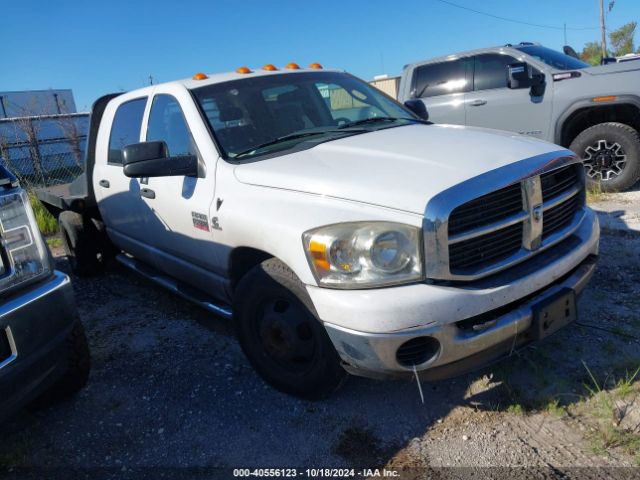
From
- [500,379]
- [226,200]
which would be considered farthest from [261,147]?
[500,379]

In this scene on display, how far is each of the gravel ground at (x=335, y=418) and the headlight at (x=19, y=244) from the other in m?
1.05

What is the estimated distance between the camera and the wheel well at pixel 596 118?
6238mm

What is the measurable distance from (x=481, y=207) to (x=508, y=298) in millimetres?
426

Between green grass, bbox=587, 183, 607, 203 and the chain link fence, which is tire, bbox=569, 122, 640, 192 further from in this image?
the chain link fence

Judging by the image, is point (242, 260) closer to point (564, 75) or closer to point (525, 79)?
point (525, 79)

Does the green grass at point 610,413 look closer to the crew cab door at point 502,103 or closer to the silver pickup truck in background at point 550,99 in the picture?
the silver pickup truck in background at point 550,99

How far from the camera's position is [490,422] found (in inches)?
101

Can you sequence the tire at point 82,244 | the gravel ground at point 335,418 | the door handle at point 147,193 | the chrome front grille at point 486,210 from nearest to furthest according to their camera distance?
the chrome front grille at point 486,210 → the gravel ground at point 335,418 → the door handle at point 147,193 → the tire at point 82,244

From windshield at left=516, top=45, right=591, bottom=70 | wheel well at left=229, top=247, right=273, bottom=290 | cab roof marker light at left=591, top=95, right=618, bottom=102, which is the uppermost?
windshield at left=516, top=45, right=591, bottom=70

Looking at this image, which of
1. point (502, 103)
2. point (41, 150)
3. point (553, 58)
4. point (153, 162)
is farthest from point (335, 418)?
point (41, 150)

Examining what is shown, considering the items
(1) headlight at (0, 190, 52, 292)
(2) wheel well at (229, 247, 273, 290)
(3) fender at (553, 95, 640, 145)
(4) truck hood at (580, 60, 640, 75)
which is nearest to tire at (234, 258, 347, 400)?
(2) wheel well at (229, 247, 273, 290)

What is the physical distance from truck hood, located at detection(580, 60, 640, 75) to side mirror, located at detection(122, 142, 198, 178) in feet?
17.8

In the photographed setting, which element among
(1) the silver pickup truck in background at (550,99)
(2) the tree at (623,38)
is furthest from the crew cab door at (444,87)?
(2) the tree at (623,38)

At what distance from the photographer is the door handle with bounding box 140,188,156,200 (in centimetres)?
371
